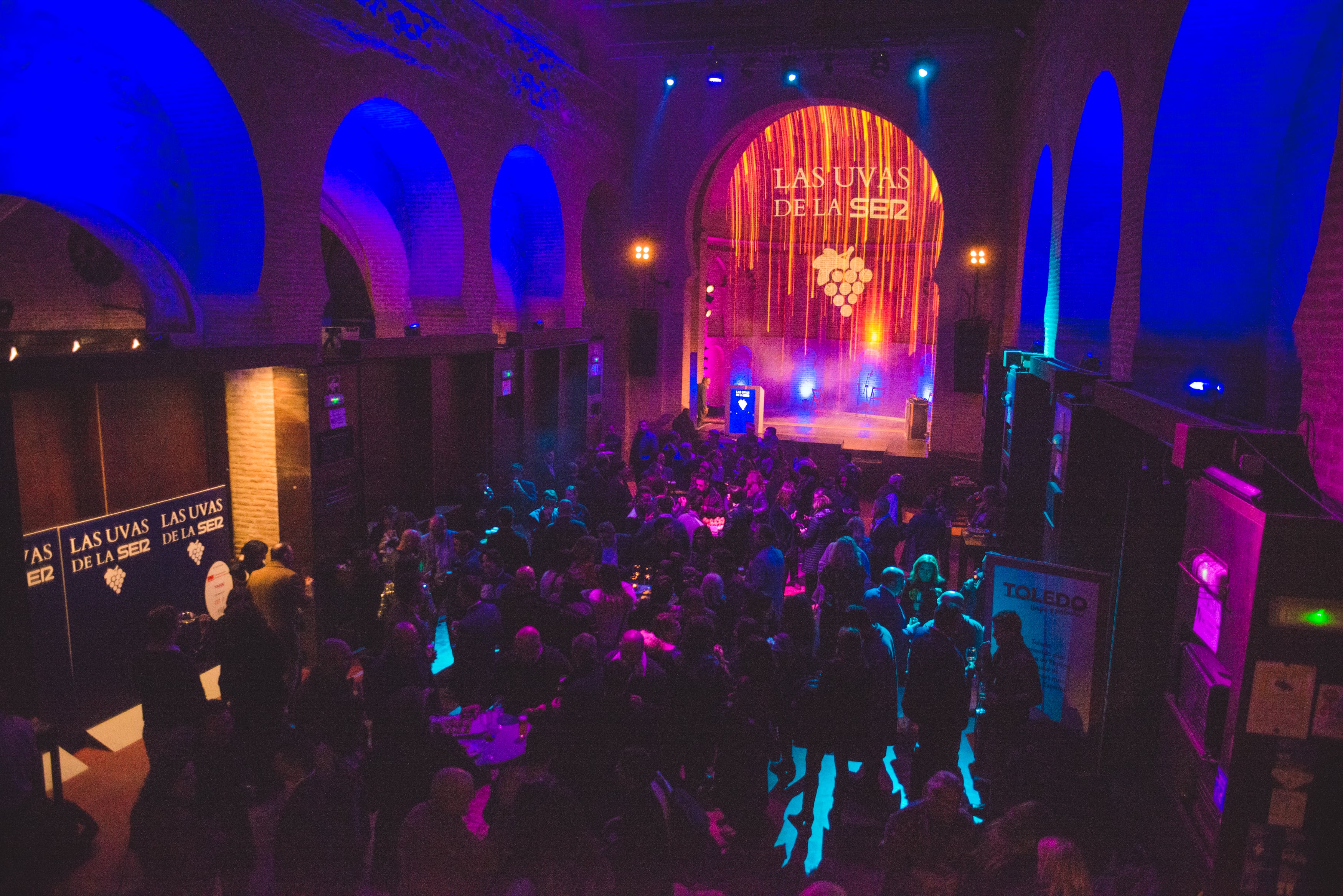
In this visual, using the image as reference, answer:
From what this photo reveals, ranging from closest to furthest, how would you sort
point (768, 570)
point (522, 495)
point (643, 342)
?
1. point (768, 570)
2. point (522, 495)
3. point (643, 342)

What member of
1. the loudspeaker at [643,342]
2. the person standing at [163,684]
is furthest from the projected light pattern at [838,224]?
the person standing at [163,684]

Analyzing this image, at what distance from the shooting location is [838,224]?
2173cm

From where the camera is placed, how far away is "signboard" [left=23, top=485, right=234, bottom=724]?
6.21 m

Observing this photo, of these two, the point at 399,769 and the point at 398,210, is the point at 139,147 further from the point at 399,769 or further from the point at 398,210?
the point at 399,769

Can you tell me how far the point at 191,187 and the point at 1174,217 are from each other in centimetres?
892

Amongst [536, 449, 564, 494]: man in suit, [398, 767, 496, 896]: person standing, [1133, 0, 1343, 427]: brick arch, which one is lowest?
[536, 449, 564, 494]: man in suit

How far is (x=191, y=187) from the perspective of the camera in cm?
823

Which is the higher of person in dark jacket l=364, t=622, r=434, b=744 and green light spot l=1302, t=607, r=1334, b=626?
green light spot l=1302, t=607, r=1334, b=626

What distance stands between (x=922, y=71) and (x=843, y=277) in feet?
25.3

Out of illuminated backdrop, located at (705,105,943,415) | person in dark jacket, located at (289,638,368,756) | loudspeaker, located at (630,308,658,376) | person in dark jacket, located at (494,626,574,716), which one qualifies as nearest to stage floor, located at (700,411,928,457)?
illuminated backdrop, located at (705,105,943,415)

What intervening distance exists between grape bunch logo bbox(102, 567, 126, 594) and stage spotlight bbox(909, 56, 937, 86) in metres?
14.5

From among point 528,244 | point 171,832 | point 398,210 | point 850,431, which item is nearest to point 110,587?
point 171,832

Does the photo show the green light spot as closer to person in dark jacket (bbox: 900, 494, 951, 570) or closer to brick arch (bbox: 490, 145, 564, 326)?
person in dark jacket (bbox: 900, 494, 951, 570)

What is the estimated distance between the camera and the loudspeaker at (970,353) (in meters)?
14.9
